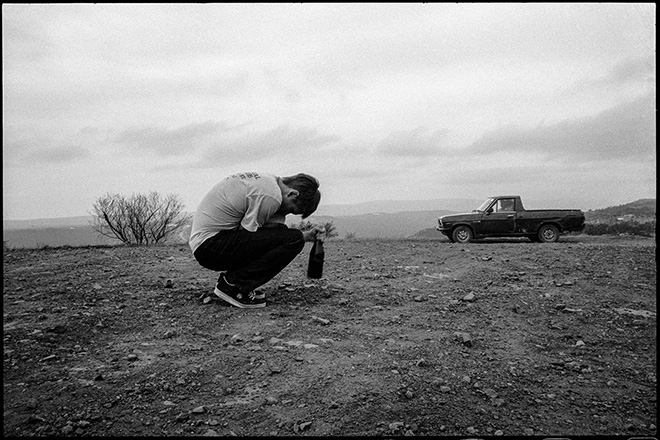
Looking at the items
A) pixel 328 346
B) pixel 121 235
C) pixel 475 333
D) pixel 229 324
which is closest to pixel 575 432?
pixel 475 333

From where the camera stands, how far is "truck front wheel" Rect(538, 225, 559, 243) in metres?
11.4

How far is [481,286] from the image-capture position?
4.99 meters

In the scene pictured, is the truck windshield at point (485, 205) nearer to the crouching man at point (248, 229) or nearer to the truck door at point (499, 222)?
the truck door at point (499, 222)

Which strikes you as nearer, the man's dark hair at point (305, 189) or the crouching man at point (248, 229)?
the crouching man at point (248, 229)

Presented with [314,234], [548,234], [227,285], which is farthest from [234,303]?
[548,234]

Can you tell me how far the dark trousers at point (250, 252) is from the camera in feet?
13.3

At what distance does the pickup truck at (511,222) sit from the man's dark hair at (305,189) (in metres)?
7.98

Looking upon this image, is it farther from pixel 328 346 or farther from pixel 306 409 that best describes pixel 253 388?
pixel 328 346

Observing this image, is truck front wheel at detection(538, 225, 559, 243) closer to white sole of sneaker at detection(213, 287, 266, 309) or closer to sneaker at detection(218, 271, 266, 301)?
Answer: sneaker at detection(218, 271, 266, 301)

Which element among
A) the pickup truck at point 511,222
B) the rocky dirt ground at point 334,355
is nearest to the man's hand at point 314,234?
the rocky dirt ground at point 334,355

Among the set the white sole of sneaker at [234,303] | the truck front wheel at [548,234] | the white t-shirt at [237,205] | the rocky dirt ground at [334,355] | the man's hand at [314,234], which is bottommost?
the rocky dirt ground at [334,355]

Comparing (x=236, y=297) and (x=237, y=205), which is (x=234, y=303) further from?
(x=237, y=205)

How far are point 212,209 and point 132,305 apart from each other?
3.72ft

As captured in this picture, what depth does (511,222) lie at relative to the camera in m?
11.4
